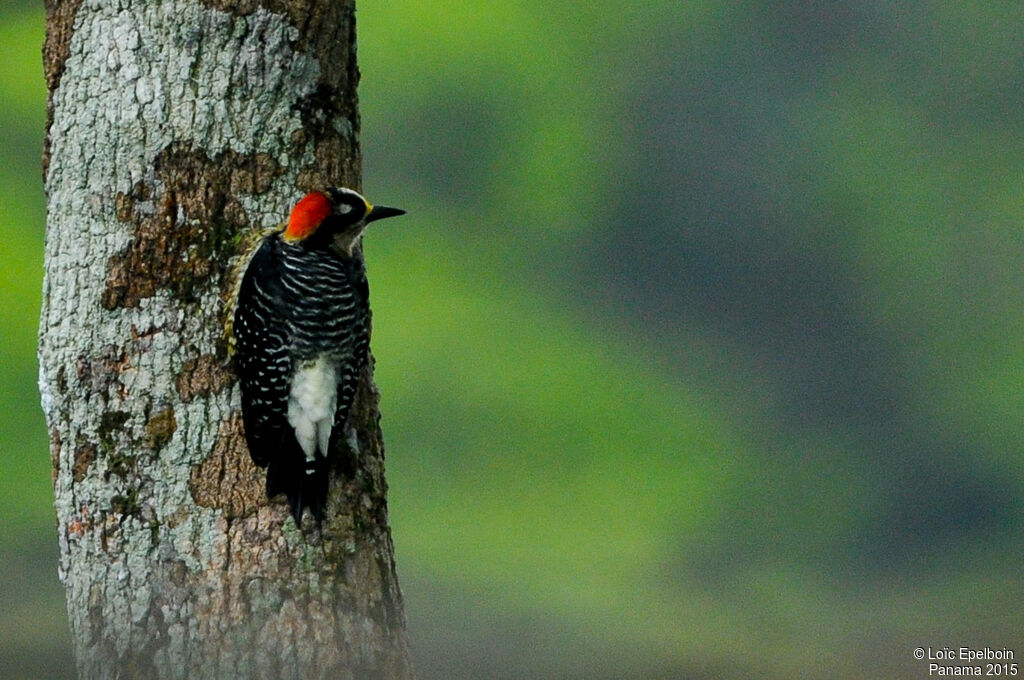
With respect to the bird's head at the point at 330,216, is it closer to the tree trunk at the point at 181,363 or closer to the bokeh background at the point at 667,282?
the tree trunk at the point at 181,363

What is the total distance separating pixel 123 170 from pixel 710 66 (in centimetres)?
965

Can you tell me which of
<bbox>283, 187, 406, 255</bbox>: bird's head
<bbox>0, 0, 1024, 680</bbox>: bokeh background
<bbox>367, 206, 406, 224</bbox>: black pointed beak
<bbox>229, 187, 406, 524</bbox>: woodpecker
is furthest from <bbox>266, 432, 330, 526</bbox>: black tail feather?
<bbox>0, 0, 1024, 680</bbox>: bokeh background

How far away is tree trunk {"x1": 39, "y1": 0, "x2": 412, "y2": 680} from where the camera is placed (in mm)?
2910

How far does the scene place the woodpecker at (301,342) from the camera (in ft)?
9.62

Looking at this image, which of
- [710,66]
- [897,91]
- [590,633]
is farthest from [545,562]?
[897,91]

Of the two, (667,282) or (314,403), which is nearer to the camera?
(314,403)

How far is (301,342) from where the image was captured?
3100 millimetres

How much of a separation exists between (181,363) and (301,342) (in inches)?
12.0

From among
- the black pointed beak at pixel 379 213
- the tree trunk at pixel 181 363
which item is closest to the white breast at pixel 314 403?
the tree trunk at pixel 181 363

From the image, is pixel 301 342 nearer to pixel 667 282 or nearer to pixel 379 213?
pixel 379 213

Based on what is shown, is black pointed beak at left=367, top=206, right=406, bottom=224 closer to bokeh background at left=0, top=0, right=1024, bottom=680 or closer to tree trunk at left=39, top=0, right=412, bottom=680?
tree trunk at left=39, top=0, right=412, bottom=680

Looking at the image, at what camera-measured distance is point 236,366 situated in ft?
9.85

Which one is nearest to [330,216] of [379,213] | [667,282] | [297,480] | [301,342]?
[379,213]

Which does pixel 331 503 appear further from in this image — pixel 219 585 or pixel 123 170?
pixel 123 170
